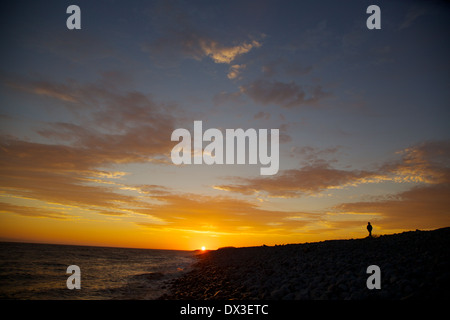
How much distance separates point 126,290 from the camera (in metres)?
19.1

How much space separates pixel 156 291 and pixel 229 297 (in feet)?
29.7
